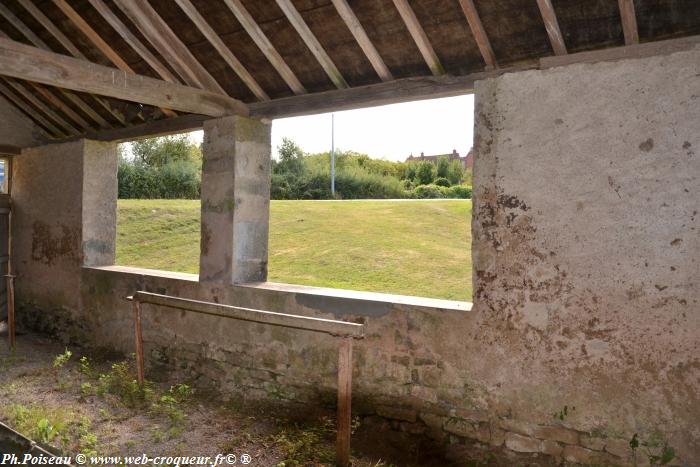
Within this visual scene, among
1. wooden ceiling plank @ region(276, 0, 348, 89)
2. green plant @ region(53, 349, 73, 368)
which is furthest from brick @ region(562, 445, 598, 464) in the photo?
green plant @ region(53, 349, 73, 368)

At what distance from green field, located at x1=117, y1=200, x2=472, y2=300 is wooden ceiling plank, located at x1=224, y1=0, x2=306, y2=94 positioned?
450 centimetres

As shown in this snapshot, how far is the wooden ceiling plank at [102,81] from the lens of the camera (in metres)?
4.31

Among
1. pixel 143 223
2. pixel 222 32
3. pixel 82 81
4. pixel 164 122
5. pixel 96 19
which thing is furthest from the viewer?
pixel 143 223

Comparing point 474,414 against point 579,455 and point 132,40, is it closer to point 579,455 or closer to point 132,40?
point 579,455

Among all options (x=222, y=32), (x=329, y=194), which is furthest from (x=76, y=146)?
(x=329, y=194)

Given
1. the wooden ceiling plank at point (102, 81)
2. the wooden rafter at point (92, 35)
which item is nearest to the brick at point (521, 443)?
the wooden ceiling plank at point (102, 81)

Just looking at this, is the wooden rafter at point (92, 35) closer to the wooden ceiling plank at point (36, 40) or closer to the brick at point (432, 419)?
the wooden ceiling plank at point (36, 40)

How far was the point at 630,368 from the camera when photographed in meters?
3.67

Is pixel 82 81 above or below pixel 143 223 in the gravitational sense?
above

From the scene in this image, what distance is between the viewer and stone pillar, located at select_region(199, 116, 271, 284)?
5691 mm

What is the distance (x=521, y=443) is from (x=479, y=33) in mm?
3223

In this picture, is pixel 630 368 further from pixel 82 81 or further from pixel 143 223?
pixel 143 223

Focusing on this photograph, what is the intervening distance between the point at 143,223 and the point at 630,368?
12.7 m

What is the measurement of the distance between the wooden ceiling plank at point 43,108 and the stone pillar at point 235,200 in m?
2.92
